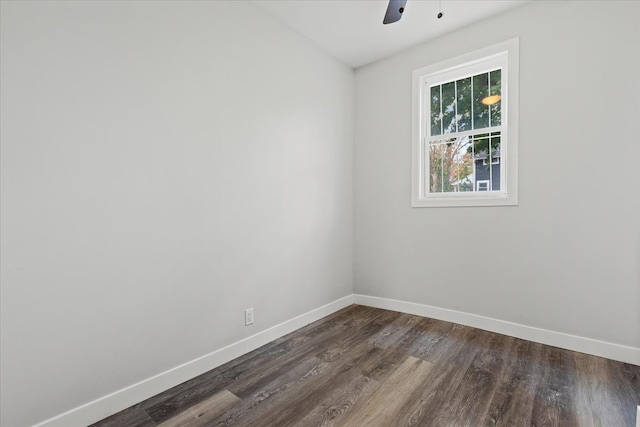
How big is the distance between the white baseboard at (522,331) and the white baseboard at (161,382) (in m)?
1.19

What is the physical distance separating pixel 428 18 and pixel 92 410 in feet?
12.2

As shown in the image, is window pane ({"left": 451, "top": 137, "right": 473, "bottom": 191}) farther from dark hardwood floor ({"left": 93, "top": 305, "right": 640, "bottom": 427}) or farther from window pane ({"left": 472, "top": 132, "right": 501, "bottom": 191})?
dark hardwood floor ({"left": 93, "top": 305, "right": 640, "bottom": 427})

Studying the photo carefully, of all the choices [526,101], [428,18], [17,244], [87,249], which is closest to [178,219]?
[87,249]

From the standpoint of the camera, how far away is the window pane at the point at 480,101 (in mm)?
2826

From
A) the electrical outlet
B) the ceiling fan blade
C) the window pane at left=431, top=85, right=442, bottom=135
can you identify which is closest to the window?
the window pane at left=431, top=85, right=442, bottom=135

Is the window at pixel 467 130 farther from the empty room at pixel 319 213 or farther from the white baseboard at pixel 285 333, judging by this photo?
the white baseboard at pixel 285 333

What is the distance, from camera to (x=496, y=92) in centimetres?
277

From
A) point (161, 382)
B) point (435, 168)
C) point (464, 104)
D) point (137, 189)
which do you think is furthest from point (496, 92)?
point (161, 382)

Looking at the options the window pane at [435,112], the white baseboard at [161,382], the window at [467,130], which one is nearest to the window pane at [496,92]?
the window at [467,130]

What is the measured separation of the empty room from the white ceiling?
23 millimetres

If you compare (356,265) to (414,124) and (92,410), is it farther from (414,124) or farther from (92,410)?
(92,410)

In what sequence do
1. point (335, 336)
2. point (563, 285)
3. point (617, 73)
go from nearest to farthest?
1. point (617, 73)
2. point (563, 285)
3. point (335, 336)

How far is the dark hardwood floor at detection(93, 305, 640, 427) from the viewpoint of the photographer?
1.60 metres

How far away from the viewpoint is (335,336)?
2.66m
